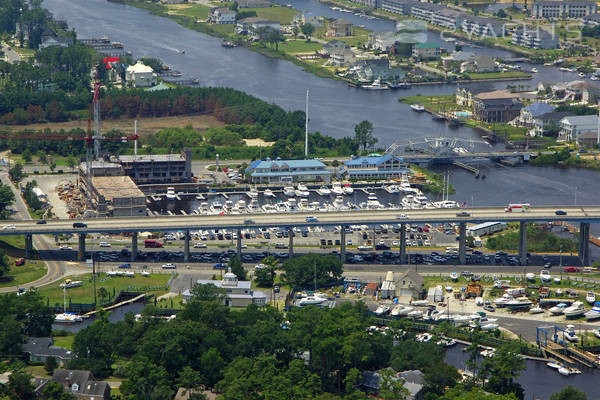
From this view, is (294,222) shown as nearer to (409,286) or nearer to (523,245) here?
(409,286)

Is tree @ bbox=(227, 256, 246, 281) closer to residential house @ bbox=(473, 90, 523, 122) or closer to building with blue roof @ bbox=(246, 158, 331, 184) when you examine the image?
building with blue roof @ bbox=(246, 158, 331, 184)

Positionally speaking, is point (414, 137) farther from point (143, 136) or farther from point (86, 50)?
point (86, 50)

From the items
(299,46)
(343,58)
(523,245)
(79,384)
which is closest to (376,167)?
(523,245)

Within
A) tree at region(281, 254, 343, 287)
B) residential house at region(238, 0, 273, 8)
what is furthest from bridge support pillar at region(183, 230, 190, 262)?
residential house at region(238, 0, 273, 8)

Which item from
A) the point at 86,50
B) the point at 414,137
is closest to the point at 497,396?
the point at 414,137

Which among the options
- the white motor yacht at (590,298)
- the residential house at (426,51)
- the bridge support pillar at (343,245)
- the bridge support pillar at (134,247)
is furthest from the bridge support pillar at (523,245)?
the residential house at (426,51)

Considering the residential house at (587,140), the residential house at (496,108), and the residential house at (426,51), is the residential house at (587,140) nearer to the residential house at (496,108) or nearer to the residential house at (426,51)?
the residential house at (496,108)
